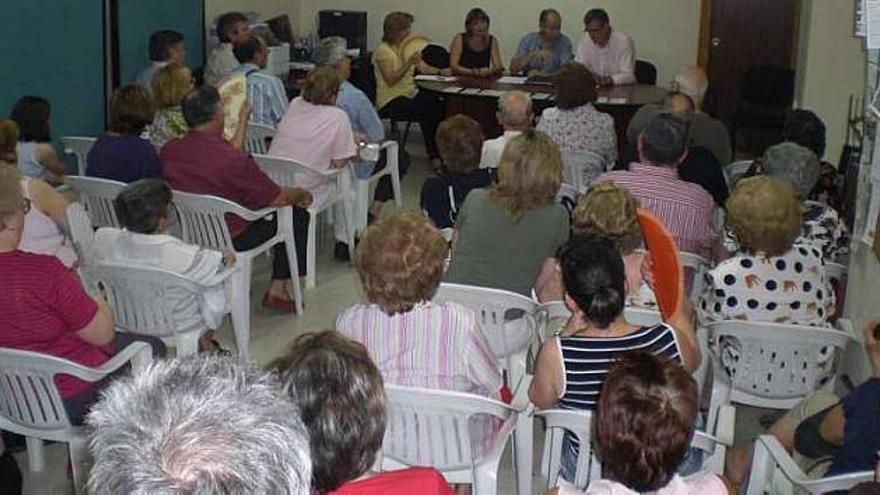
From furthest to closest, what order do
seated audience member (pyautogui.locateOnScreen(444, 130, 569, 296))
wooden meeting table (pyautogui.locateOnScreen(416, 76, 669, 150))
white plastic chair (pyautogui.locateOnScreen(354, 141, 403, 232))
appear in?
1. wooden meeting table (pyautogui.locateOnScreen(416, 76, 669, 150))
2. white plastic chair (pyautogui.locateOnScreen(354, 141, 403, 232))
3. seated audience member (pyautogui.locateOnScreen(444, 130, 569, 296))

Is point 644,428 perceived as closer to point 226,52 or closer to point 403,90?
point 226,52

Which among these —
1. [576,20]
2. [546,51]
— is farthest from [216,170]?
[576,20]

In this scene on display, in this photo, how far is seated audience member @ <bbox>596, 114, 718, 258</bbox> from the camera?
4.73m

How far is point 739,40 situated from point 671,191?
19.3ft

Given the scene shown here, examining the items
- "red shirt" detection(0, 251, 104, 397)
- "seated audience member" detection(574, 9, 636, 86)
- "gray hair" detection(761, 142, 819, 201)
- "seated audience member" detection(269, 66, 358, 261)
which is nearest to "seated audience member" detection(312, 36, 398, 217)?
"seated audience member" detection(269, 66, 358, 261)

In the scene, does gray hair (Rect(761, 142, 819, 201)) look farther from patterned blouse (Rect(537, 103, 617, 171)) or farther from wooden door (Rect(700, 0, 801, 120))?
wooden door (Rect(700, 0, 801, 120))

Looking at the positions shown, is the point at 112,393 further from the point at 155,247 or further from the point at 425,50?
the point at 425,50

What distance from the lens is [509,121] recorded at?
20.1 feet

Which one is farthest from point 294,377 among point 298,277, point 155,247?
point 298,277

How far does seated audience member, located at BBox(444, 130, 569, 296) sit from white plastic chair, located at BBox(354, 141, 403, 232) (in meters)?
2.67

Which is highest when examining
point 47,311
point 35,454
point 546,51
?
point 546,51

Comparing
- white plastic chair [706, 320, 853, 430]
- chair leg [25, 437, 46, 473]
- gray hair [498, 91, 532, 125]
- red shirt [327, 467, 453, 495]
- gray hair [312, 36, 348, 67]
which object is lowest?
chair leg [25, 437, 46, 473]

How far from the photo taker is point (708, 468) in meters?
3.25

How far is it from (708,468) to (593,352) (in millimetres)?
472
